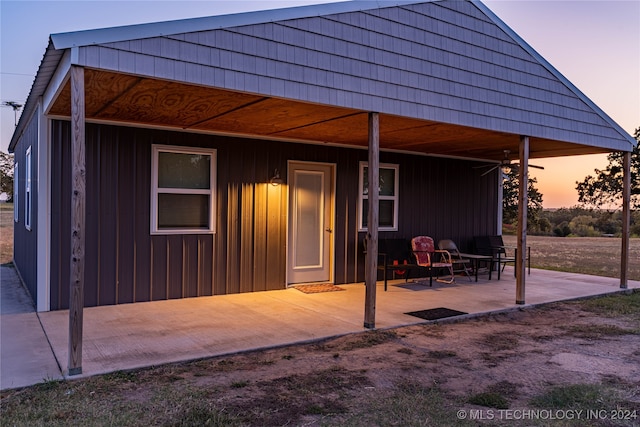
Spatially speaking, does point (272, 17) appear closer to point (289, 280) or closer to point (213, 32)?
point (213, 32)

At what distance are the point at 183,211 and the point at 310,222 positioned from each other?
205 centimetres

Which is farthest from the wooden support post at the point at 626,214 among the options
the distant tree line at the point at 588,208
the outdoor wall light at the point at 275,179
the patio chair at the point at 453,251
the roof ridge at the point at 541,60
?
the distant tree line at the point at 588,208

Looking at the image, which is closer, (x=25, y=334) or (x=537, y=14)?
(x=25, y=334)

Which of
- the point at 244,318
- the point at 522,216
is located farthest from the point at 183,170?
the point at 522,216

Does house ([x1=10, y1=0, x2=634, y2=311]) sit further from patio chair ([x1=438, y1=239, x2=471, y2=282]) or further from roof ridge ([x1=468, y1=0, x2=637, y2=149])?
patio chair ([x1=438, y1=239, x2=471, y2=282])

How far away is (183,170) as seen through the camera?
251 inches

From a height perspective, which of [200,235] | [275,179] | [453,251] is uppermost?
[275,179]

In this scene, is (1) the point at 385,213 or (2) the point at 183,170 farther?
(1) the point at 385,213

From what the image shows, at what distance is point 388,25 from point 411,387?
12.0 ft

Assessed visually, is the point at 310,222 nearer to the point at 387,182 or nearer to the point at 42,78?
the point at 387,182

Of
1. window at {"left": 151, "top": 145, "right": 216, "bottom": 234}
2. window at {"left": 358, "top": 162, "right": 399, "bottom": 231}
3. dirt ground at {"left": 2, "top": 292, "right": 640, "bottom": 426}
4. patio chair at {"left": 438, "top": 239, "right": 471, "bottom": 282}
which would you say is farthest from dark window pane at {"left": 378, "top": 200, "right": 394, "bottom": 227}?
dirt ground at {"left": 2, "top": 292, "right": 640, "bottom": 426}

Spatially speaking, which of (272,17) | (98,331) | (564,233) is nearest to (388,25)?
(272,17)

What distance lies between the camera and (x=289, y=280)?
7352mm

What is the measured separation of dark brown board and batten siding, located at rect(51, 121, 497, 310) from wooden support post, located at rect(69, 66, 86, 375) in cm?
243
